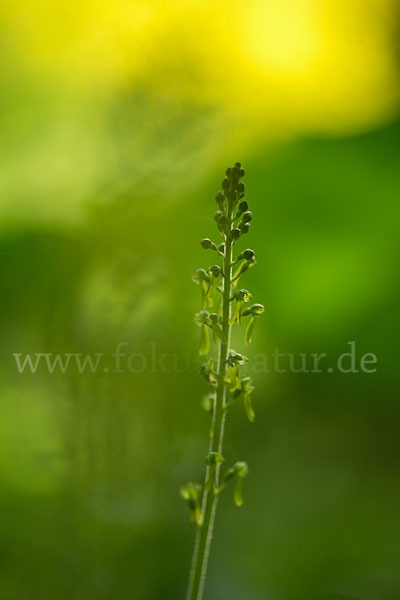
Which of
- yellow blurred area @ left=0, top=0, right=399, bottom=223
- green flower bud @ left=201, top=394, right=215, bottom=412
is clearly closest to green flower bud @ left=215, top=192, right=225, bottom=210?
green flower bud @ left=201, top=394, right=215, bottom=412

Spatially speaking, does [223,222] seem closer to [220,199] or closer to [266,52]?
[220,199]

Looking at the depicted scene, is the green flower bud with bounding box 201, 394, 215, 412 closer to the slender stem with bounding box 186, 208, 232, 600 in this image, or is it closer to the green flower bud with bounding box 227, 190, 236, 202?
the slender stem with bounding box 186, 208, 232, 600

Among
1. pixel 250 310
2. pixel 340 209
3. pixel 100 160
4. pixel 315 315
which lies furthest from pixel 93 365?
pixel 340 209

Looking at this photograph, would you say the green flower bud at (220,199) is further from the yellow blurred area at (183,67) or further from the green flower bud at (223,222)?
the yellow blurred area at (183,67)

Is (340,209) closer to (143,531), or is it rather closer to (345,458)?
(345,458)

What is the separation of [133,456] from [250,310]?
251 millimetres

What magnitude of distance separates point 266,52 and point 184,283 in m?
0.54

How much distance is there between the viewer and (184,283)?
2.96 ft

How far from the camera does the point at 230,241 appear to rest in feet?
1.22

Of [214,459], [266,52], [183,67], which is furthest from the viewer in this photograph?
[266,52]

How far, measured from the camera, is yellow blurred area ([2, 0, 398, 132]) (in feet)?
3.48

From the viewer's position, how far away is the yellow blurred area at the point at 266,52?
1.06 metres

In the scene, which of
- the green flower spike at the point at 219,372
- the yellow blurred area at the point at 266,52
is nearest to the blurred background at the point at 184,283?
the yellow blurred area at the point at 266,52

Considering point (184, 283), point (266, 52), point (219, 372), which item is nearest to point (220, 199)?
point (219, 372)
